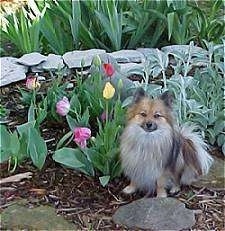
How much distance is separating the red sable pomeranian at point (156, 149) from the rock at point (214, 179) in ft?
0.34

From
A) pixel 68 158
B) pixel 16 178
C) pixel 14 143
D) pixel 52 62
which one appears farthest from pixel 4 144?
pixel 52 62

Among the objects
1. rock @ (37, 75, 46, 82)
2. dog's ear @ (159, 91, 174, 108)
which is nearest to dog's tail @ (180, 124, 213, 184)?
dog's ear @ (159, 91, 174, 108)

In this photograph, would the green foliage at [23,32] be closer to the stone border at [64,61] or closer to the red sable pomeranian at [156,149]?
the stone border at [64,61]

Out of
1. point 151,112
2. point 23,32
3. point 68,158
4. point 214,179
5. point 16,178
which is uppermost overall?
point 23,32

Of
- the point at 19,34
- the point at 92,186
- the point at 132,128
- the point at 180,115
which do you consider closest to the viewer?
the point at 132,128

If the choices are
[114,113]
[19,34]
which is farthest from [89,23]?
[114,113]

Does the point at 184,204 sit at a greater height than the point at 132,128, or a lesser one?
lesser

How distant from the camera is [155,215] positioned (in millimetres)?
3318

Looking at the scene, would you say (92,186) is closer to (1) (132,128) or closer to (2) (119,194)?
(2) (119,194)

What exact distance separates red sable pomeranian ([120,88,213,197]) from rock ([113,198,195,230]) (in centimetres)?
14

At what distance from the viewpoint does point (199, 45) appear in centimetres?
556

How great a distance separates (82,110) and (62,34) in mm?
1502

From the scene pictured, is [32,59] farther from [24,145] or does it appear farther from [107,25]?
[24,145]

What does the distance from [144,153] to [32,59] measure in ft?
6.29
